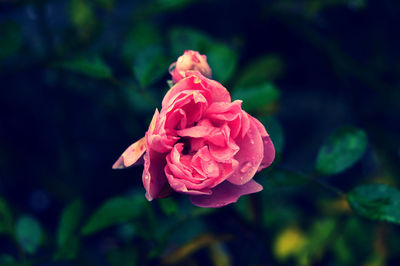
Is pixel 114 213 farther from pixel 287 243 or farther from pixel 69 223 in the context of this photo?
pixel 287 243

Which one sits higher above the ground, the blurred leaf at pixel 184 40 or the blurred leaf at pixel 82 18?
the blurred leaf at pixel 184 40

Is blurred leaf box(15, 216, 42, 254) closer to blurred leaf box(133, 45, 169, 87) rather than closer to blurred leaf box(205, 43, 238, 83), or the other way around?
blurred leaf box(133, 45, 169, 87)

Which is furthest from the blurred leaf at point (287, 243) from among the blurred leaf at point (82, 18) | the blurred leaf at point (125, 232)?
the blurred leaf at point (82, 18)

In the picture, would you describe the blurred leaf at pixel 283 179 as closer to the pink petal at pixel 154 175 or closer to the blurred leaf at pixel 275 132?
the blurred leaf at pixel 275 132

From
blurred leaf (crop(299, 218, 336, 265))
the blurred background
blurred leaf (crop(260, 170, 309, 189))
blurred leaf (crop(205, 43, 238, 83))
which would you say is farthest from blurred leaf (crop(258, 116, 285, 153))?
blurred leaf (crop(299, 218, 336, 265))

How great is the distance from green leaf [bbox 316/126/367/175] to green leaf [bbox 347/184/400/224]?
0.09m

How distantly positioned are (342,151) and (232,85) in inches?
19.2

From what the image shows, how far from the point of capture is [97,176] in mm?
1952

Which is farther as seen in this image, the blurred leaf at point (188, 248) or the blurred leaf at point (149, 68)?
the blurred leaf at point (188, 248)

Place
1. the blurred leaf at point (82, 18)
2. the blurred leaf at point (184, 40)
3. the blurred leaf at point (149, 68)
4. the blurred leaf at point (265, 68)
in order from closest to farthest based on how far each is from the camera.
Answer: the blurred leaf at point (149, 68), the blurred leaf at point (184, 40), the blurred leaf at point (82, 18), the blurred leaf at point (265, 68)

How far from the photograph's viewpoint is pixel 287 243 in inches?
67.6

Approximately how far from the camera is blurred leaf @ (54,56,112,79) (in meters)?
1.09

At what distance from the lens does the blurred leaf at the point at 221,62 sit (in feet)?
3.67

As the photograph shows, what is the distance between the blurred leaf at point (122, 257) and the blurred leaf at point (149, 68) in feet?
1.64
